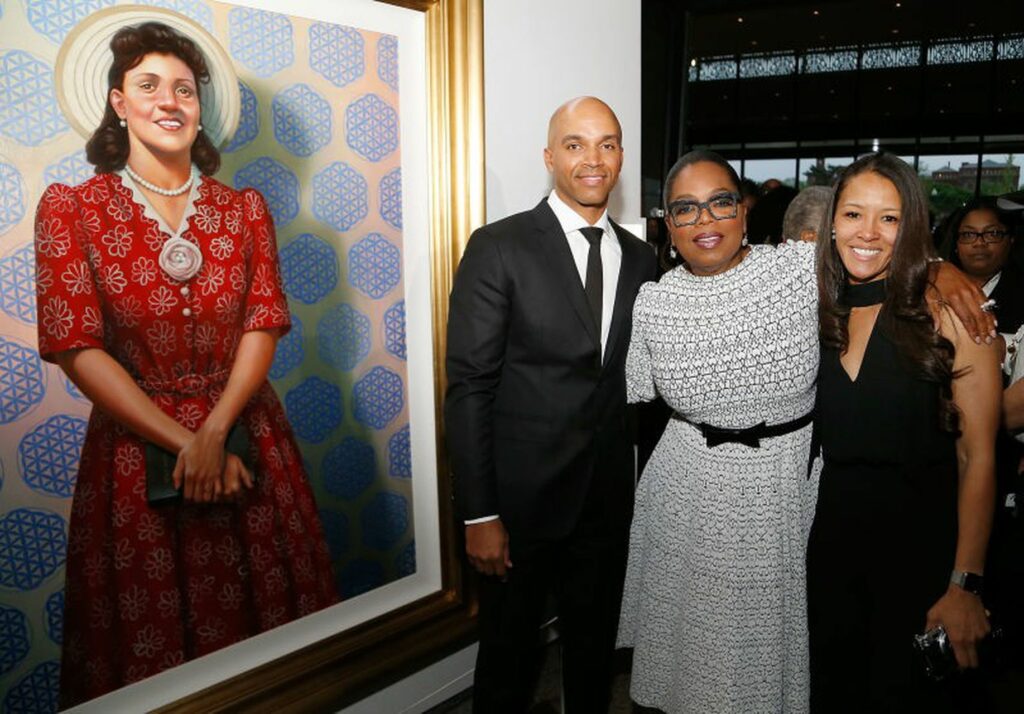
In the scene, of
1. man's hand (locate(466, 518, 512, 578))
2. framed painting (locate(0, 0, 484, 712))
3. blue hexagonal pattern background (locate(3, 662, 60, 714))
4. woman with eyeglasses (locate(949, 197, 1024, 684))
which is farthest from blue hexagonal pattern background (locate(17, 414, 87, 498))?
woman with eyeglasses (locate(949, 197, 1024, 684))

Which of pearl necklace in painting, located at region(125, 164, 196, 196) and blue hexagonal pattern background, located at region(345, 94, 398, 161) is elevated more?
blue hexagonal pattern background, located at region(345, 94, 398, 161)

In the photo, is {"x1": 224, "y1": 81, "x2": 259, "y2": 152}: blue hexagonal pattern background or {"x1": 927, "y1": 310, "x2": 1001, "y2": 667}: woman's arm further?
{"x1": 224, "y1": 81, "x2": 259, "y2": 152}: blue hexagonal pattern background

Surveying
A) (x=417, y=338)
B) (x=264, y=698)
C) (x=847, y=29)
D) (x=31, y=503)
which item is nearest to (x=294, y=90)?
(x=417, y=338)

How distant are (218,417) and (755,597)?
1.38m

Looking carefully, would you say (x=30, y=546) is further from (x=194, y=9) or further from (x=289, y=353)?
(x=194, y=9)

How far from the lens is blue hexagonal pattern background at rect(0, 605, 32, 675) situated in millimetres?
1381

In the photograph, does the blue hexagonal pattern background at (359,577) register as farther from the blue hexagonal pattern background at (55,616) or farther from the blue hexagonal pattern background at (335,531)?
the blue hexagonal pattern background at (55,616)

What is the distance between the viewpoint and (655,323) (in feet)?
5.67

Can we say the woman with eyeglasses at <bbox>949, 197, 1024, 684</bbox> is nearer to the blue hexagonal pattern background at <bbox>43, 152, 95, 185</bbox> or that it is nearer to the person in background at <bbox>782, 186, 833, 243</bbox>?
the person in background at <bbox>782, 186, 833, 243</bbox>

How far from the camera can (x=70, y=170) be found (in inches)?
53.7

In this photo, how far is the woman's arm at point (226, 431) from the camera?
1.59 metres

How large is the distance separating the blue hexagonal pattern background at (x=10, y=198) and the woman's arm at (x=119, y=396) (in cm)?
27

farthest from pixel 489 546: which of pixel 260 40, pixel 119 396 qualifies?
pixel 260 40

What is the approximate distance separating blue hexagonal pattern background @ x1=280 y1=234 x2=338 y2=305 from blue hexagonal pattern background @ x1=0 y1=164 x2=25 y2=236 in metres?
0.55
